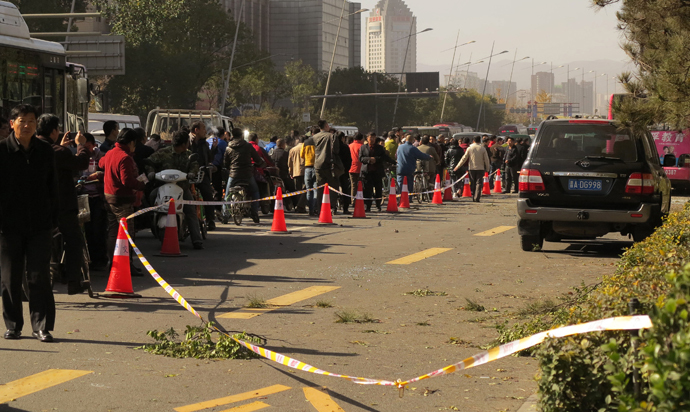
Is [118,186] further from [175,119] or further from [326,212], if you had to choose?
[175,119]

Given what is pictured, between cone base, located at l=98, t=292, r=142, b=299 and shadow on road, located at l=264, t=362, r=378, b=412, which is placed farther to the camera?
cone base, located at l=98, t=292, r=142, b=299

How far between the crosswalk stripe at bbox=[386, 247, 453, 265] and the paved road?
0.09 ft

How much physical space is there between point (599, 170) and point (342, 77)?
272 feet

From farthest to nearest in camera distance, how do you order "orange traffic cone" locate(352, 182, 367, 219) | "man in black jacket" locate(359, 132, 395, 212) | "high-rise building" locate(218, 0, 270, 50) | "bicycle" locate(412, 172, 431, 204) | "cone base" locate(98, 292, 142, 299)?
1. "high-rise building" locate(218, 0, 270, 50)
2. "bicycle" locate(412, 172, 431, 204)
3. "man in black jacket" locate(359, 132, 395, 212)
4. "orange traffic cone" locate(352, 182, 367, 219)
5. "cone base" locate(98, 292, 142, 299)

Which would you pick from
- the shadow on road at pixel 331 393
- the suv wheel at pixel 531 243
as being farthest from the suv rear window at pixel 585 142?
the shadow on road at pixel 331 393

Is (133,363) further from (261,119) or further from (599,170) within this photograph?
(261,119)

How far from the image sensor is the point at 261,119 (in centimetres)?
6994

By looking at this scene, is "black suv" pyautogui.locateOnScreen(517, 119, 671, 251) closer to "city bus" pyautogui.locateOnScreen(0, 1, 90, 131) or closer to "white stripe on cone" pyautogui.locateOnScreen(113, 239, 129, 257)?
"white stripe on cone" pyautogui.locateOnScreen(113, 239, 129, 257)

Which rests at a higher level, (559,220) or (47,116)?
(47,116)

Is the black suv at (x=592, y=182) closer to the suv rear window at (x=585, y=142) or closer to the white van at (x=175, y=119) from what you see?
the suv rear window at (x=585, y=142)

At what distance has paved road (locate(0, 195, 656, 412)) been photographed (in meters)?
5.63

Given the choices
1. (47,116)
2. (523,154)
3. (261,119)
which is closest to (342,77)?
(261,119)

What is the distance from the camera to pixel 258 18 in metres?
156

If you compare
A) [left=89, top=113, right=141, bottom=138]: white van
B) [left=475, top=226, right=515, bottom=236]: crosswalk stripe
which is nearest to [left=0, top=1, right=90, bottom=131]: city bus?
[left=475, top=226, right=515, bottom=236]: crosswalk stripe
